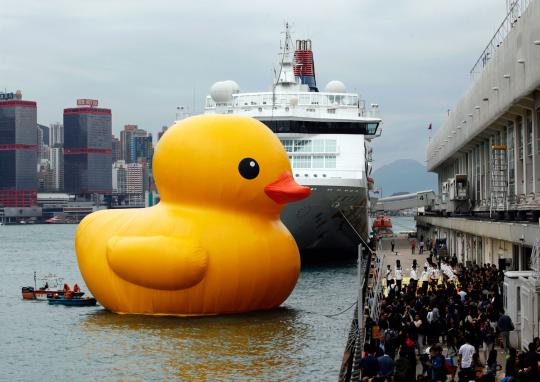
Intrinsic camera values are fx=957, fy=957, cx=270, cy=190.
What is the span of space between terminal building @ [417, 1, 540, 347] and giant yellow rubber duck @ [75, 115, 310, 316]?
20.4ft

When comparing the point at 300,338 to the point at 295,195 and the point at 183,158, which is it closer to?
the point at 295,195

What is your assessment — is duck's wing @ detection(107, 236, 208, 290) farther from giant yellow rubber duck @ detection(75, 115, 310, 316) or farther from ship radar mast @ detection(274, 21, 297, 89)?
ship radar mast @ detection(274, 21, 297, 89)

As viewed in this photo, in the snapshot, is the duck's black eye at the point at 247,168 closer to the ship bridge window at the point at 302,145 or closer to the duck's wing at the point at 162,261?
the duck's wing at the point at 162,261

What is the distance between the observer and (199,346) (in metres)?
21.5

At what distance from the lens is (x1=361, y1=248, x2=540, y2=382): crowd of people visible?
13.6 metres

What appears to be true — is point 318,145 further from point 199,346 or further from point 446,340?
point 446,340

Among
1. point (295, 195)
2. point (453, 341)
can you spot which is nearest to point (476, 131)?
point (295, 195)

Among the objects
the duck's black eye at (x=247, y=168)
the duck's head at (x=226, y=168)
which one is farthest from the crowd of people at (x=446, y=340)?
the duck's black eye at (x=247, y=168)

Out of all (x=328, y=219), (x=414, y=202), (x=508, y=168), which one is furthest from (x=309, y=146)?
(x=414, y=202)

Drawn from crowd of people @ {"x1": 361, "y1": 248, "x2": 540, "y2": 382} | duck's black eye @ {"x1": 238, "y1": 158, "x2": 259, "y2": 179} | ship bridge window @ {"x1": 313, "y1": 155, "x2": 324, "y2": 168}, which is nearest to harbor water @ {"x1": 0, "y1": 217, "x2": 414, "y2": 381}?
crowd of people @ {"x1": 361, "y1": 248, "x2": 540, "y2": 382}

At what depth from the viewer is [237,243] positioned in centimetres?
2369

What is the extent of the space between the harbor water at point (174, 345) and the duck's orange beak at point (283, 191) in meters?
3.14

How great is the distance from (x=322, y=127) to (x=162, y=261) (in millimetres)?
25820

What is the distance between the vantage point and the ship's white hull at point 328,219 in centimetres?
4234
